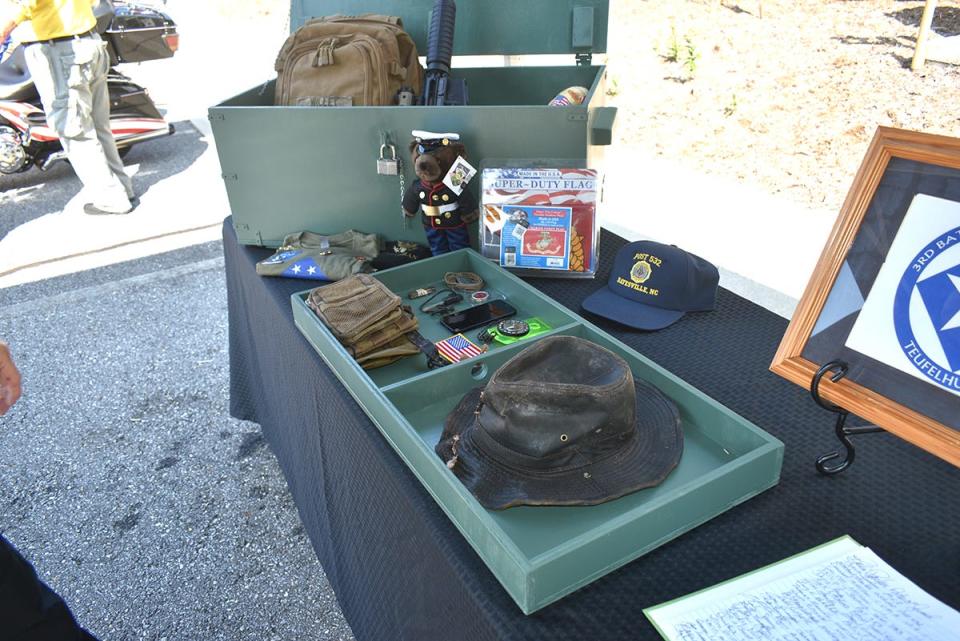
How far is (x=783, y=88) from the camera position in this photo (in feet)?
17.9

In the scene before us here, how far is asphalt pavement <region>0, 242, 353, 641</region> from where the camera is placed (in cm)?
173

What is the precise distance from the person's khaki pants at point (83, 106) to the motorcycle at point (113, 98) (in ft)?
0.92

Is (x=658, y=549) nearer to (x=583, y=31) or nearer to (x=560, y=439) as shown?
(x=560, y=439)

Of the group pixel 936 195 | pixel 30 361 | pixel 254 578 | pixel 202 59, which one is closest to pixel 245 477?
pixel 254 578

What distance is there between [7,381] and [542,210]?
3.62 feet

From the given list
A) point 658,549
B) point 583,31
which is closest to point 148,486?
point 658,549

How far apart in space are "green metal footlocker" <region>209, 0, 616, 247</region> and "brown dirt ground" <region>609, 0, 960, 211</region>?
8.87 feet

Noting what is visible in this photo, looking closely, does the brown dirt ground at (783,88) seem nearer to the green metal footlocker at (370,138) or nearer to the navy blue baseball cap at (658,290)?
the green metal footlocker at (370,138)

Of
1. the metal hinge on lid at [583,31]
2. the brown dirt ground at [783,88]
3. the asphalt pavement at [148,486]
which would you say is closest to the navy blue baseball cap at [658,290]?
the metal hinge on lid at [583,31]

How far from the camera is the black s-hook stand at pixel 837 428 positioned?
833 mm

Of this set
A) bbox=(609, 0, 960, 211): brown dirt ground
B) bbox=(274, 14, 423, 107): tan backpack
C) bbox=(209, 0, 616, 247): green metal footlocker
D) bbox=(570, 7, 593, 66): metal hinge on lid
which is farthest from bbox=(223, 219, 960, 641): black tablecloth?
bbox=(609, 0, 960, 211): brown dirt ground

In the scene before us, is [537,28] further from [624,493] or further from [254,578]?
[254,578]

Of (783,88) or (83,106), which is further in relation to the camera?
(783,88)

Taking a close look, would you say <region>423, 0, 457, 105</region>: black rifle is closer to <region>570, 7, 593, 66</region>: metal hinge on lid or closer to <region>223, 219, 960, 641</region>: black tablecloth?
<region>570, 7, 593, 66</region>: metal hinge on lid
